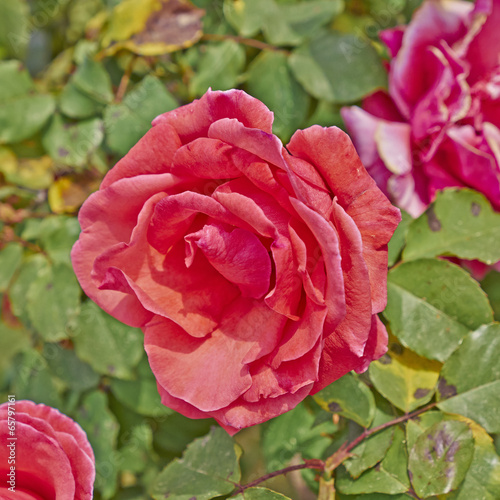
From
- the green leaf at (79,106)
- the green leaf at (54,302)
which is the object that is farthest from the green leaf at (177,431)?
the green leaf at (79,106)

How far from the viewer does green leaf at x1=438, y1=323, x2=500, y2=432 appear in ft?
1.97

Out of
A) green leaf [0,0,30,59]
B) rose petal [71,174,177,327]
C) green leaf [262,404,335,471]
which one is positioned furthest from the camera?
green leaf [0,0,30,59]

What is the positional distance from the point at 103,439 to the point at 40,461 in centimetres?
30

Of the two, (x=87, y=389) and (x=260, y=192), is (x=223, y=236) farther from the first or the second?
(x=87, y=389)

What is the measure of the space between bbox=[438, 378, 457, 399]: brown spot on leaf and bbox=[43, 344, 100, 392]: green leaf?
58cm

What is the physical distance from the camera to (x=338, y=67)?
850 mm

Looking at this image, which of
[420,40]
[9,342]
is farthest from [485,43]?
[9,342]

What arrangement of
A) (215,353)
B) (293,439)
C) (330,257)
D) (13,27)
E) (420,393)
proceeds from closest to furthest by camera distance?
(330,257), (215,353), (420,393), (293,439), (13,27)

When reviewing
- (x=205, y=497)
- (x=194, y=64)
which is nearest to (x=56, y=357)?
(x=205, y=497)

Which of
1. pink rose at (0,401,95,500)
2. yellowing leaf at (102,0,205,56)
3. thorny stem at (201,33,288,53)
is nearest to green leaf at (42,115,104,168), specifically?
yellowing leaf at (102,0,205,56)

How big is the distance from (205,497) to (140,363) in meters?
0.33

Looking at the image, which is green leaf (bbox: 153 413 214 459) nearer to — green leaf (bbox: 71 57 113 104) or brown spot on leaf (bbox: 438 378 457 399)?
brown spot on leaf (bbox: 438 378 457 399)

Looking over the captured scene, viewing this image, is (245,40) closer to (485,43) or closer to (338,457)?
(485,43)

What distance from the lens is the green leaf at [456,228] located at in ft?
2.29
